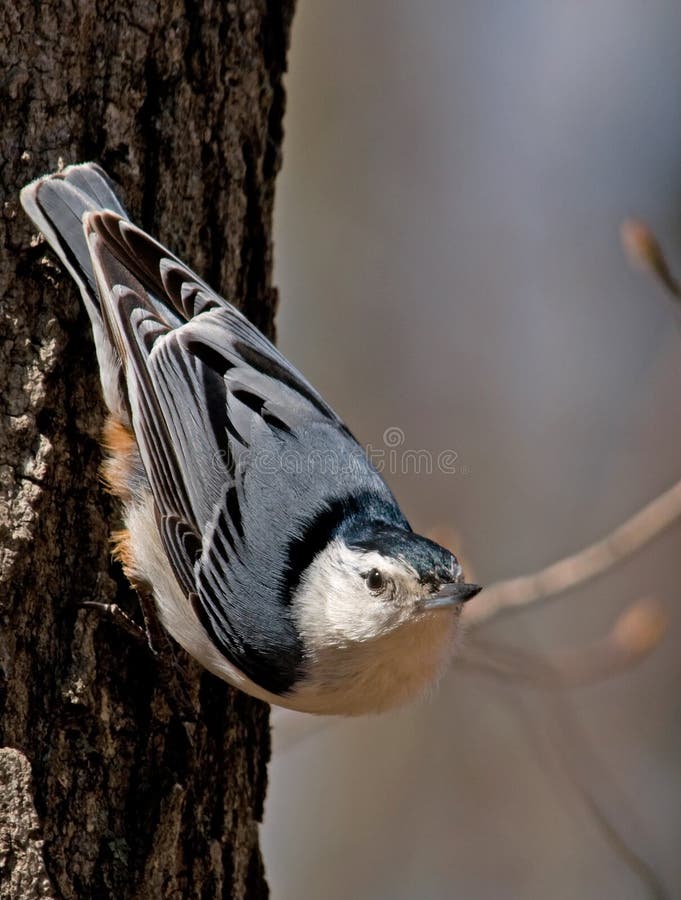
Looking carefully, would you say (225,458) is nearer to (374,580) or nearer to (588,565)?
(374,580)

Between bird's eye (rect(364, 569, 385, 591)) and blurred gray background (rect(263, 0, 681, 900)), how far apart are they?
273 cm

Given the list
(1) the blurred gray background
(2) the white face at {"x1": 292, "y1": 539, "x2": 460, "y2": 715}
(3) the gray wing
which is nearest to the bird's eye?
(2) the white face at {"x1": 292, "y1": 539, "x2": 460, "y2": 715}

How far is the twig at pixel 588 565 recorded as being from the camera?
8.15 ft

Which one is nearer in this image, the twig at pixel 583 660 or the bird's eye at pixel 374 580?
the bird's eye at pixel 374 580

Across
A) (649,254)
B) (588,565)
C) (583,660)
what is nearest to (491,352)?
(583,660)

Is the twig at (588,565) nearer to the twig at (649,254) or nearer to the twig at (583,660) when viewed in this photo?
the twig at (583,660)

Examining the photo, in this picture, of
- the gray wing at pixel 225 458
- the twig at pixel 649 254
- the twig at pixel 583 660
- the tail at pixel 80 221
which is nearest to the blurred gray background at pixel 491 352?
the twig at pixel 583 660

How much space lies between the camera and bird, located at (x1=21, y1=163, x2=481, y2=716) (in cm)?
211

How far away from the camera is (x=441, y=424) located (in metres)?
5.32

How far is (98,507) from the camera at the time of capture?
2141 mm

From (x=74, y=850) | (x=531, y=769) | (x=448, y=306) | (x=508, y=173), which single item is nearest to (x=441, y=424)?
(x=448, y=306)

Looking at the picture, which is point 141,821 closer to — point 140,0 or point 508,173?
point 140,0

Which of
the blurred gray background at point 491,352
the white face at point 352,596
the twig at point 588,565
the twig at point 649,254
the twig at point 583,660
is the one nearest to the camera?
the white face at point 352,596

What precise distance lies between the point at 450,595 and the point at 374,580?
163mm
